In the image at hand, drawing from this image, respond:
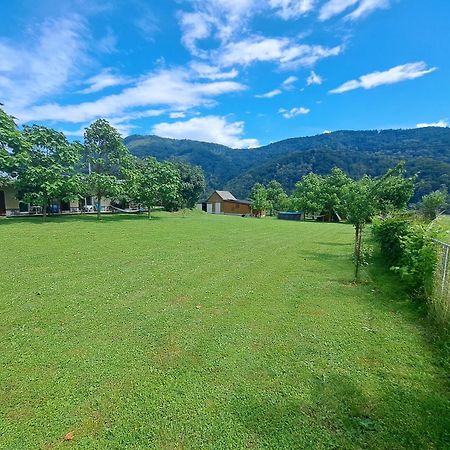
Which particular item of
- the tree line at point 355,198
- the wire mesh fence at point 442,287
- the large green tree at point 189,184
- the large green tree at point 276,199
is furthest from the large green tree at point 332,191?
the wire mesh fence at point 442,287

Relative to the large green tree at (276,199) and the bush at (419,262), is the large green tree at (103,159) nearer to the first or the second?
the bush at (419,262)

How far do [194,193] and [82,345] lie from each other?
142ft

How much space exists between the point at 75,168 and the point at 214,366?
Answer: 24958 mm

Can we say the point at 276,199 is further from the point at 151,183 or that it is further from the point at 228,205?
the point at 151,183

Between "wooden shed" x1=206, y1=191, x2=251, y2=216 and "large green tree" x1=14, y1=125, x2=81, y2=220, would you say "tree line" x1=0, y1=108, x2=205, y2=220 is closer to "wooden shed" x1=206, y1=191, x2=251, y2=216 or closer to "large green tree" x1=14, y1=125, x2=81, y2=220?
"large green tree" x1=14, y1=125, x2=81, y2=220

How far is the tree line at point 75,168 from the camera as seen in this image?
19562mm

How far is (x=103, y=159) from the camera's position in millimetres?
25469

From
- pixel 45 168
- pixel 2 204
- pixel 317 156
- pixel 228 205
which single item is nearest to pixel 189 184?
pixel 228 205

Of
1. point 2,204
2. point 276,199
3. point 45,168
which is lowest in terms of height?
point 2,204

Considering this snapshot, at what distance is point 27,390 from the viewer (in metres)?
2.89

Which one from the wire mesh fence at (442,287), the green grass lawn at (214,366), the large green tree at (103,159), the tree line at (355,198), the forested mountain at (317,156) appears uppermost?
the forested mountain at (317,156)

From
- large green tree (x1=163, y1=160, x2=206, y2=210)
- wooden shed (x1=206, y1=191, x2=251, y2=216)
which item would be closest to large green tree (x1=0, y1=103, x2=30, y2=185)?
large green tree (x1=163, y1=160, x2=206, y2=210)

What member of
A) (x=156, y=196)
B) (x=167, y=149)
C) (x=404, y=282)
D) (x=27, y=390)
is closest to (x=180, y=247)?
(x=404, y=282)

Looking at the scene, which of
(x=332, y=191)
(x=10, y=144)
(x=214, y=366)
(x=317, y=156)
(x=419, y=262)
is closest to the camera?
(x=214, y=366)
